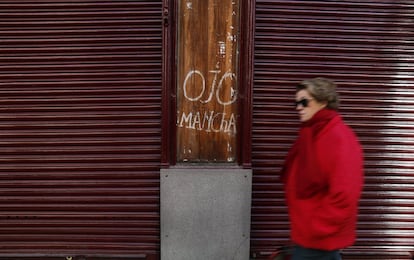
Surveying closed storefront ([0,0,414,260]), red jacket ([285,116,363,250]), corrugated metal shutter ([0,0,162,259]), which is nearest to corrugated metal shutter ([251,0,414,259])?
closed storefront ([0,0,414,260])

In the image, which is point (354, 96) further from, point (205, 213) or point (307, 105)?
point (307, 105)

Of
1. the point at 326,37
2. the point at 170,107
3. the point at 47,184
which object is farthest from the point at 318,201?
the point at 47,184

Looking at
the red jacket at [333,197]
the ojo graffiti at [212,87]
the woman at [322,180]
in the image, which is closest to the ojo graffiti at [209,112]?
the ojo graffiti at [212,87]

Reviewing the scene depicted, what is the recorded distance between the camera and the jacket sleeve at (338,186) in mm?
2543

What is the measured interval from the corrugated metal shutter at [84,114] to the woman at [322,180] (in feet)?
7.43

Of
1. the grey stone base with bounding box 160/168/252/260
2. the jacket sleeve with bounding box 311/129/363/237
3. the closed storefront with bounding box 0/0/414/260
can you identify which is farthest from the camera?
the closed storefront with bounding box 0/0/414/260

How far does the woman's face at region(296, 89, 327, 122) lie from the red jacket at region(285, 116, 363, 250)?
132mm

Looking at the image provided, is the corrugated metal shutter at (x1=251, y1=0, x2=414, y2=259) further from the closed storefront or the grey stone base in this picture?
the grey stone base

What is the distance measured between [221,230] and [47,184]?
6.24 feet

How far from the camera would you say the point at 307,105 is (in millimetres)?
2826

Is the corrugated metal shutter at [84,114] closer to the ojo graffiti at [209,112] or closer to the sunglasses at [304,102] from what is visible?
the ojo graffiti at [209,112]

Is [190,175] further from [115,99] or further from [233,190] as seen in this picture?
[115,99]

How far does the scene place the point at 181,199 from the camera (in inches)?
183

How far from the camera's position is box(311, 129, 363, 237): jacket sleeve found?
8.34 ft
